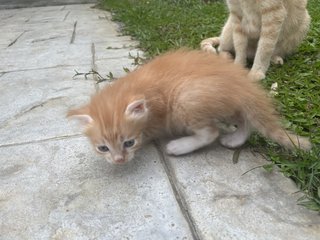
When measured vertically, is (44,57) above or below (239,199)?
below

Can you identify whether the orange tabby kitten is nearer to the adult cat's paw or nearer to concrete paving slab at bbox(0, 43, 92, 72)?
the adult cat's paw

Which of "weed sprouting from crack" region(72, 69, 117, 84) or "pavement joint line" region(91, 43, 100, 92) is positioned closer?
"pavement joint line" region(91, 43, 100, 92)

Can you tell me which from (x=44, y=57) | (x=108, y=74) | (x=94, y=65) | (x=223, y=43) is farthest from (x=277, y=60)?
(x=44, y=57)

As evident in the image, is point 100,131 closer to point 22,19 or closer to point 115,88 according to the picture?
point 115,88

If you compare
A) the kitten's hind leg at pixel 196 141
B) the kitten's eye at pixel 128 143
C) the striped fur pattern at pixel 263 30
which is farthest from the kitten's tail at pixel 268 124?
the striped fur pattern at pixel 263 30

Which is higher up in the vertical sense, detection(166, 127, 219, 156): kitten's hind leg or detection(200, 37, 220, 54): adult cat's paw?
detection(166, 127, 219, 156): kitten's hind leg

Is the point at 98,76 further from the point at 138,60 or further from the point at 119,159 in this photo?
the point at 119,159

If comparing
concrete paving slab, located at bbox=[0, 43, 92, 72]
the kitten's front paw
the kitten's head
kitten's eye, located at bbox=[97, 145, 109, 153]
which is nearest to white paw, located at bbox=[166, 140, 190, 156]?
the kitten's head
